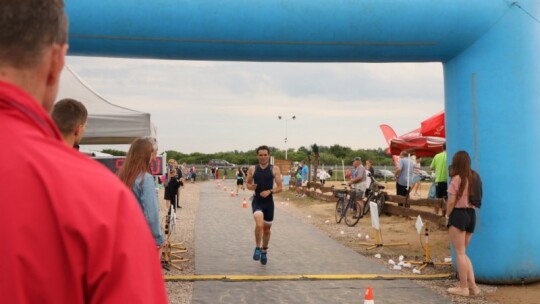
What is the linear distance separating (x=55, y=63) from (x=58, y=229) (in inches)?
13.6

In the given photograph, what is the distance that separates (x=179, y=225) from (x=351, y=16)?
354 inches

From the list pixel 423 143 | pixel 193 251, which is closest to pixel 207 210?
pixel 423 143

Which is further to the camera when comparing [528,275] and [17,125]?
[528,275]

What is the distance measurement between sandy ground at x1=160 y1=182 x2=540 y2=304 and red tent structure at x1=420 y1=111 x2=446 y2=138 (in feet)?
7.00

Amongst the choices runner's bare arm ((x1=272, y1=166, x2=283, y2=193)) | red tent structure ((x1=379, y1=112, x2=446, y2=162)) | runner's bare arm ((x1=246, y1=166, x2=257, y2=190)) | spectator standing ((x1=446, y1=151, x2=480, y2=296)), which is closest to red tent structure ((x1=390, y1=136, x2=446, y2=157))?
red tent structure ((x1=379, y1=112, x2=446, y2=162))

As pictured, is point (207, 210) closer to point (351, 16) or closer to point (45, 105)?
point (351, 16)

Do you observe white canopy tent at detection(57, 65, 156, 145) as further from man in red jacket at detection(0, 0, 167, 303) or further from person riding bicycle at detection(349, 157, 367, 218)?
person riding bicycle at detection(349, 157, 367, 218)

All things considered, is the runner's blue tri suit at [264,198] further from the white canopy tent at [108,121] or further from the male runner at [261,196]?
the white canopy tent at [108,121]

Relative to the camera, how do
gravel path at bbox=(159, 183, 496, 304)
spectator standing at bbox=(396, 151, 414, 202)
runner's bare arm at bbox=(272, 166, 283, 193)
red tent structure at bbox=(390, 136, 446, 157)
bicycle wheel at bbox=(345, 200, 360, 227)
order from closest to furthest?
gravel path at bbox=(159, 183, 496, 304) < runner's bare arm at bbox=(272, 166, 283, 193) < bicycle wheel at bbox=(345, 200, 360, 227) < spectator standing at bbox=(396, 151, 414, 202) < red tent structure at bbox=(390, 136, 446, 157)

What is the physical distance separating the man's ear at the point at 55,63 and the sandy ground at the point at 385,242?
5483mm

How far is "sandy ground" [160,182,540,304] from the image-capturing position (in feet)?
21.8

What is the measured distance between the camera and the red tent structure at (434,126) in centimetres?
1321

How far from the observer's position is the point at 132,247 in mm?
981

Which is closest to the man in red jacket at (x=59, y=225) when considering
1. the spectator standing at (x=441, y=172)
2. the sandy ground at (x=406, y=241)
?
the sandy ground at (x=406, y=241)
